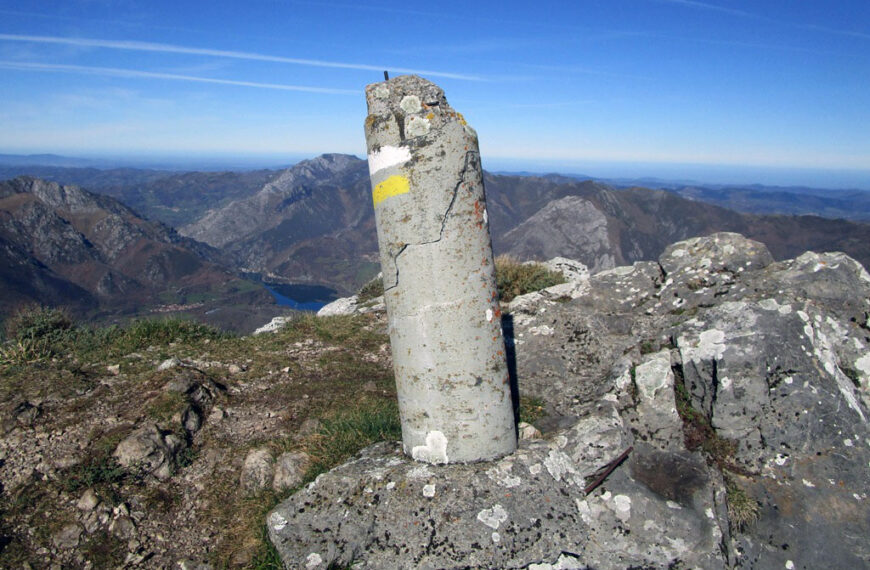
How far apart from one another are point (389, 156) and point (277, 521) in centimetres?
352

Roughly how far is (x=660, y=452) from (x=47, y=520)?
631cm

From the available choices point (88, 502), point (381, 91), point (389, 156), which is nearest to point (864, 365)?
point (389, 156)

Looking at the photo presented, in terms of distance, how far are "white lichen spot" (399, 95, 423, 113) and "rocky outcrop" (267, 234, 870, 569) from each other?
344 cm

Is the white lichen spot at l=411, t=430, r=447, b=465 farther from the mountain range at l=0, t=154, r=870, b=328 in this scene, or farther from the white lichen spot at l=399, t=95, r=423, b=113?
the mountain range at l=0, t=154, r=870, b=328


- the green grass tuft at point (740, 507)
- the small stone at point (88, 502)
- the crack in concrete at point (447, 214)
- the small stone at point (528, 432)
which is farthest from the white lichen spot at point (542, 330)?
the small stone at point (88, 502)

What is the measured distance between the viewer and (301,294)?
14638 centimetres

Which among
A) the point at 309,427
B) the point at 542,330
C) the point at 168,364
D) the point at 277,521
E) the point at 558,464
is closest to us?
the point at 277,521

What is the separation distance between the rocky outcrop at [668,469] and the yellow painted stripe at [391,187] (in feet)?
8.69

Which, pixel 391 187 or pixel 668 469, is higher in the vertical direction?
pixel 391 187

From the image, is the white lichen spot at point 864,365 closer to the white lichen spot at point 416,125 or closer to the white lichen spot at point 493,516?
the white lichen spot at point 493,516

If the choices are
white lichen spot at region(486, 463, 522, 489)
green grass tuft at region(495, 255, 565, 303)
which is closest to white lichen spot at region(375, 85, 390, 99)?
white lichen spot at region(486, 463, 522, 489)

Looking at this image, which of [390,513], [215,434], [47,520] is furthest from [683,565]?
[47,520]

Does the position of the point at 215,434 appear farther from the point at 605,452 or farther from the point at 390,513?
the point at 605,452

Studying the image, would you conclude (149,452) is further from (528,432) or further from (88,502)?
(528,432)
